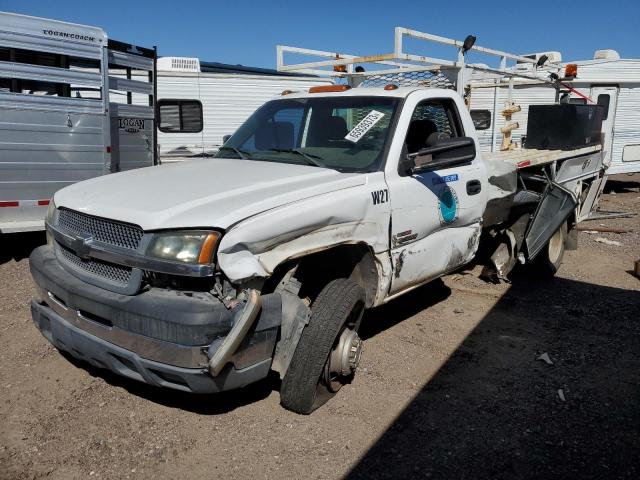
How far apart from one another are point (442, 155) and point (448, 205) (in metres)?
0.45

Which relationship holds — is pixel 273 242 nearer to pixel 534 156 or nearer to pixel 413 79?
pixel 534 156

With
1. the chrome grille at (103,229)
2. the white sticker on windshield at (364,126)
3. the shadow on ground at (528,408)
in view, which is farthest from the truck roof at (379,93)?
the chrome grille at (103,229)

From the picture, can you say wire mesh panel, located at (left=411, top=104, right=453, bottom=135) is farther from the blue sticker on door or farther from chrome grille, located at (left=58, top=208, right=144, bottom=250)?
chrome grille, located at (left=58, top=208, right=144, bottom=250)

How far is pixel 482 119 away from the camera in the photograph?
1235 cm

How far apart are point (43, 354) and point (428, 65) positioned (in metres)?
5.04

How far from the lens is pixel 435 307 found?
565cm

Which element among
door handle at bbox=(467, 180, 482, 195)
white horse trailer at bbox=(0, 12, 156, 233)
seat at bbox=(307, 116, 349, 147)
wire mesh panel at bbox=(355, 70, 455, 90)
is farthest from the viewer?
wire mesh panel at bbox=(355, 70, 455, 90)

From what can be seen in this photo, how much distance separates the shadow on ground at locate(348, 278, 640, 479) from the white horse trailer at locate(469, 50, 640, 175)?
24.9 feet

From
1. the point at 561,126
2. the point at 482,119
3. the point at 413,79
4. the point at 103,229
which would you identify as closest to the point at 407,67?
the point at 413,79

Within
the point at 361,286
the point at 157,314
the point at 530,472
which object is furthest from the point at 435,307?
the point at 157,314

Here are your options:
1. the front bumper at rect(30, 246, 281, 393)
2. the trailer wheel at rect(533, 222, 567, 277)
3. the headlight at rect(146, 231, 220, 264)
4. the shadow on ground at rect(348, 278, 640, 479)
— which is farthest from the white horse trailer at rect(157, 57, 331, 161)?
the headlight at rect(146, 231, 220, 264)

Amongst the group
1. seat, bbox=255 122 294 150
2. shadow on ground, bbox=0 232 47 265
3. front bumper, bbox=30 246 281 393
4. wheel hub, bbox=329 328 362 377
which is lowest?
shadow on ground, bbox=0 232 47 265

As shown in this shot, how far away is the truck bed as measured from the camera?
5.95m

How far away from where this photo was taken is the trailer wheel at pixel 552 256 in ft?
21.5
